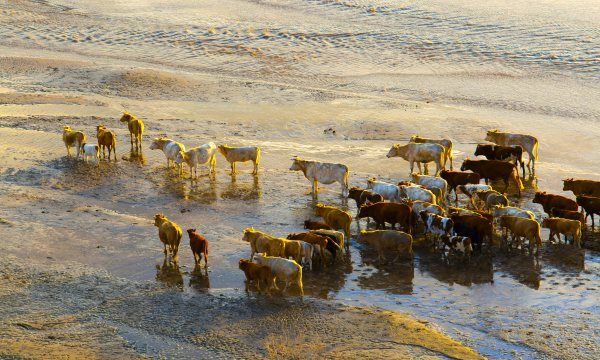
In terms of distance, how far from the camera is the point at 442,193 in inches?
793

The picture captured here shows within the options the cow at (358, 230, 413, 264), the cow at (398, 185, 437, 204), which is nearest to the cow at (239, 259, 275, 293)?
the cow at (358, 230, 413, 264)

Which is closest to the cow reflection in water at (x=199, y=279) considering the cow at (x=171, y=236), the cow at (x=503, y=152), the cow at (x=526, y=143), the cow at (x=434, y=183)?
the cow at (x=171, y=236)

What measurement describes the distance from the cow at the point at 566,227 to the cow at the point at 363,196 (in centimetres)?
353

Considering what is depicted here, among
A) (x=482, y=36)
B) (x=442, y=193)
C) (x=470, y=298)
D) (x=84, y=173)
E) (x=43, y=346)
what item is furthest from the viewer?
(x=482, y=36)

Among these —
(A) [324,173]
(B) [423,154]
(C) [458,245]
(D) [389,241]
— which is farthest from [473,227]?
(B) [423,154]

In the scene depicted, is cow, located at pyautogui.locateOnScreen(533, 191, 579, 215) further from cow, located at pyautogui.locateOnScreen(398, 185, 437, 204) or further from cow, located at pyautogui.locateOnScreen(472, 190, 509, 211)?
cow, located at pyautogui.locateOnScreen(398, 185, 437, 204)

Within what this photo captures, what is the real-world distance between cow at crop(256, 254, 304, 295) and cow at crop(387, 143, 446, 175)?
804cm

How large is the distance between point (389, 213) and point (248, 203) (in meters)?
3.57

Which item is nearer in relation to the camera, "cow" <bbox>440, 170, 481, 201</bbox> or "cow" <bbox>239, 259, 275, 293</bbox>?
"cow" <bbox>239, 259, 275, 293</bbox>

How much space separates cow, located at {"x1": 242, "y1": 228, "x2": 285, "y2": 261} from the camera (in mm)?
16016

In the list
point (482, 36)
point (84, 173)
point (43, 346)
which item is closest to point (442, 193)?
point (84, 173)

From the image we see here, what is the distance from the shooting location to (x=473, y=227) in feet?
56.2

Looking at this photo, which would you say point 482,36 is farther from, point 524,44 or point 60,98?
point 60,98

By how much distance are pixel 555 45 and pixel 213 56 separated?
1422cm
